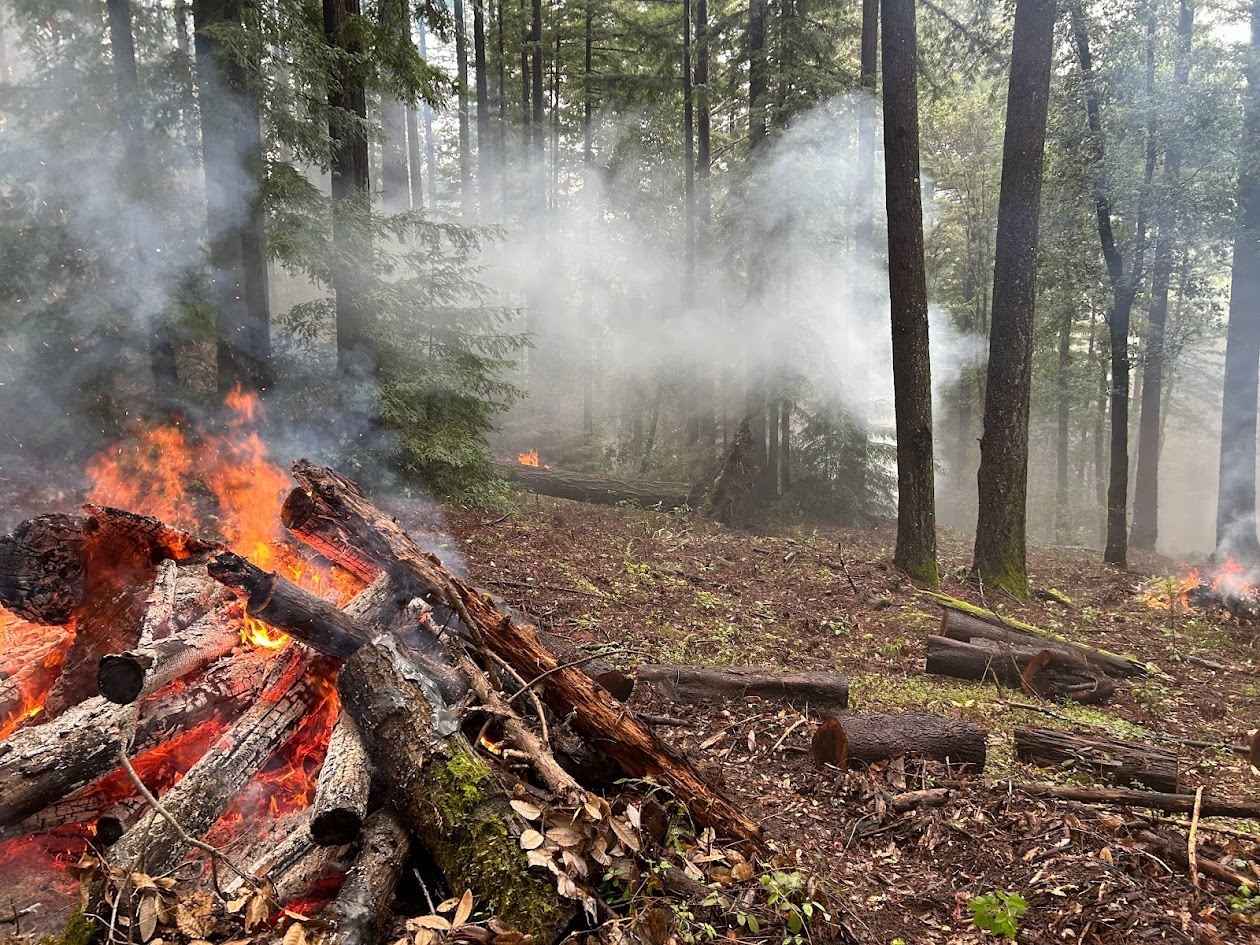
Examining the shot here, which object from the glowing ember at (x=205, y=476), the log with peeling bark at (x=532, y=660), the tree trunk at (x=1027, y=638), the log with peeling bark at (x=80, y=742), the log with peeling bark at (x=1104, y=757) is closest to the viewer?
the log with peeling bark at (x=80, y=742)

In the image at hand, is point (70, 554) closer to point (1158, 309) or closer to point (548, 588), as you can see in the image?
point (548, 588)

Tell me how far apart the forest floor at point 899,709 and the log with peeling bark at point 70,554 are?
379 cm

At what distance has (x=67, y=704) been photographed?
4094mm

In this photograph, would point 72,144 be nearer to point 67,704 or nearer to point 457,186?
point 67,704

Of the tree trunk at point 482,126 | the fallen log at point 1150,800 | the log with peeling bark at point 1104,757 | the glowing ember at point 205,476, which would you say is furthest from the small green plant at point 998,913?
the tree trunk at point 482,126

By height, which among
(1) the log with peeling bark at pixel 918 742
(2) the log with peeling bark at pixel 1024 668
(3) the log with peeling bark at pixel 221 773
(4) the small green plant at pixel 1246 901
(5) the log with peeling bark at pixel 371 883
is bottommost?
(2) the log with peeling bark at pixel 1024 668

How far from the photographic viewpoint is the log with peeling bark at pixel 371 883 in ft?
8.88

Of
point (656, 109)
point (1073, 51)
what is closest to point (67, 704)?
point (1073, 51)

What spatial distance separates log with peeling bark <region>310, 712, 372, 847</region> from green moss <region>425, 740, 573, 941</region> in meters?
0.34

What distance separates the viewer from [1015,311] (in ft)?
32.6

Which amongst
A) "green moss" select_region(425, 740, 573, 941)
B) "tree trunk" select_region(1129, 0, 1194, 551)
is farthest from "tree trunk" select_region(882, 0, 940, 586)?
"green moss" select_region(425, 740, 573, 941)

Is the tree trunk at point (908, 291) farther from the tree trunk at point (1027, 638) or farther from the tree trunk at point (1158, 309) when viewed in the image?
the tree trunk at point (1158, 309)

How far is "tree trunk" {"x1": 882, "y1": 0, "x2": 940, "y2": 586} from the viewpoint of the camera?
391 inches

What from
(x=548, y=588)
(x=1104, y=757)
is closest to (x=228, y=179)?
(x=548, y=588)
